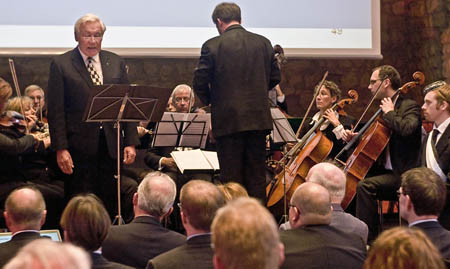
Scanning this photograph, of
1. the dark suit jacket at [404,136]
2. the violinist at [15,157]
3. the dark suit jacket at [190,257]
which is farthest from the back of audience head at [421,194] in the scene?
the violinist at [15,157]

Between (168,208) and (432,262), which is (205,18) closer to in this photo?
(168,208)

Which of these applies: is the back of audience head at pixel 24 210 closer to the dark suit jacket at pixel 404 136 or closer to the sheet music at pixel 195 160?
the sheet music at pixel 195 160

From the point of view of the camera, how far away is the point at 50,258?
1.25 meters

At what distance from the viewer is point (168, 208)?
3.30 metres

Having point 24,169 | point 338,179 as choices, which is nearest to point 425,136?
point 338,179

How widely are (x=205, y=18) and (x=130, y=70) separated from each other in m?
1.06

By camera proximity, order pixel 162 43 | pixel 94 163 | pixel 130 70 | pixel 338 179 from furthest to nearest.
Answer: pixel 130 70 < pixel 162 43 < pixel 94 163 < pixel 338 179

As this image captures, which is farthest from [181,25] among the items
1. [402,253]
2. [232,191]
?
[402,253]

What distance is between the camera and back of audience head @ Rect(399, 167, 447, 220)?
327cm

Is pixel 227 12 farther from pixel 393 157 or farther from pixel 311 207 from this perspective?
pixel 311 207

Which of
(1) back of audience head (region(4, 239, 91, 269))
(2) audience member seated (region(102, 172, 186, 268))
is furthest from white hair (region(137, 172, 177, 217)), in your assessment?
(1) back of audience head (region(4, 239, 91, 269))

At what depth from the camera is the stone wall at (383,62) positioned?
7.70m

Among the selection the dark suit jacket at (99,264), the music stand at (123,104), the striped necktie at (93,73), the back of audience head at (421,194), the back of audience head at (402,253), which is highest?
the striped necktie at (93,73)

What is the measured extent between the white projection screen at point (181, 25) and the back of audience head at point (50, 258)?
18.6 feet
